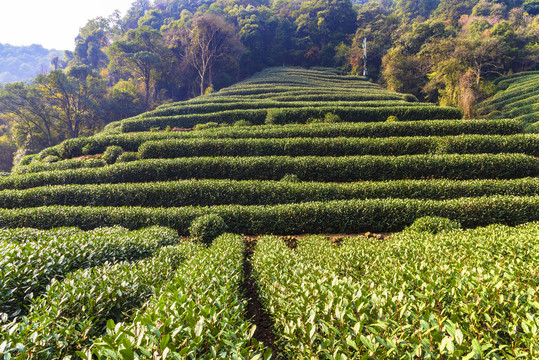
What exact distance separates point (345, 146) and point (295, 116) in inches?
373

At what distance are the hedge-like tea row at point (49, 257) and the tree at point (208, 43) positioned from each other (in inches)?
1716

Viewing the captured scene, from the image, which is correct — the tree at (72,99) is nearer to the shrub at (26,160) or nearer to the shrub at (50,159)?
the shrub at (26,160)

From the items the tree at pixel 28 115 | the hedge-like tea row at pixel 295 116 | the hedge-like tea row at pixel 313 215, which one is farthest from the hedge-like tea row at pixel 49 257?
the tree at pixel 28 115

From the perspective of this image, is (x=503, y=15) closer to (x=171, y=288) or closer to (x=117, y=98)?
(x=171, y=288)

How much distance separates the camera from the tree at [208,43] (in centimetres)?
4478

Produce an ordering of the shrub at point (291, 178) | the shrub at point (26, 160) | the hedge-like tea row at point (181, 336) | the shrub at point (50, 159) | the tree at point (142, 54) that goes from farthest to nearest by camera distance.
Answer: the tree at point (142, 54) → the shrub at point (26, 160) → the shrub at point (50, 159) → the shrub at point (291, 178) → the hedge-like tea row at point (181, 336)

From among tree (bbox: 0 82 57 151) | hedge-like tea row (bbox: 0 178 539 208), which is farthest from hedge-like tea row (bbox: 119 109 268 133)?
tree (bbox: 0 82 57 151)

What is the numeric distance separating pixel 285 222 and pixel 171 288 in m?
8.48

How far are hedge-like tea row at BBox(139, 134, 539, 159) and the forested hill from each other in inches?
6814

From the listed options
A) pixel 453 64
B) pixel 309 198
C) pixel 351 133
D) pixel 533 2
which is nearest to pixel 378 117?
pixel 351 133

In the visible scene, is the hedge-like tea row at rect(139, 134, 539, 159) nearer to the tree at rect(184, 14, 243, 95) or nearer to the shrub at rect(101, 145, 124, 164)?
the shrub at rect(101, 145, 124, 164)

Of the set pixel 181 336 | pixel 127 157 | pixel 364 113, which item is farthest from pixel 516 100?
pixel 127 157

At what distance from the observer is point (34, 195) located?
547 inches

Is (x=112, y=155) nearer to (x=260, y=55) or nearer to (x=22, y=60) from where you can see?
(x=260, y=55)
